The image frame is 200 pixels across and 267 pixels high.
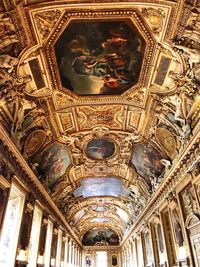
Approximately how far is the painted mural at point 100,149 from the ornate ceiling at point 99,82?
7 cm

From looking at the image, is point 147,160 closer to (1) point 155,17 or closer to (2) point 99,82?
(2) point 99,82

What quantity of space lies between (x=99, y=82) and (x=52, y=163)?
7033mm

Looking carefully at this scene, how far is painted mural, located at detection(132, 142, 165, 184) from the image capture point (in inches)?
583

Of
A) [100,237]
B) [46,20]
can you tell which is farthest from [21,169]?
[100,237]

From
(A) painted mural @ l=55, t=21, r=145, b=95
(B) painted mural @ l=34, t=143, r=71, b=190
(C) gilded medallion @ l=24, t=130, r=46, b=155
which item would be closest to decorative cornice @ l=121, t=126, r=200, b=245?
(A) painted mural @ l=55, t=21, r=145, b=95

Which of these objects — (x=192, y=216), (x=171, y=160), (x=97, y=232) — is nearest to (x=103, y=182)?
(x=171, y=160)

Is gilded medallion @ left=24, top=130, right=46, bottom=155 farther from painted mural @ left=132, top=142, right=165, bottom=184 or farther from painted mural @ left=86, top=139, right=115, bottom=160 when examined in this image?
painted mural @ left=132, top=142, right=165, bottom=184

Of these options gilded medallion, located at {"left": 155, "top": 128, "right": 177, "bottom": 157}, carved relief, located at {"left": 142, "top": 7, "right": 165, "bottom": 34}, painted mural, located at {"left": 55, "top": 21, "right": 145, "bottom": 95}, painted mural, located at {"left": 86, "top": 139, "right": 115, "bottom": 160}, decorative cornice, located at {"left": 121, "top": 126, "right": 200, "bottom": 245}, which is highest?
painted mural, located at {"left": 86, "top": 139, "right": 115, "bottom": 160}

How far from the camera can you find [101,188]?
23.8 meters

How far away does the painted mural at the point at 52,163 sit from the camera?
48.3ft

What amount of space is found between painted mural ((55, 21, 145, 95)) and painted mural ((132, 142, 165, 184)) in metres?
4.86

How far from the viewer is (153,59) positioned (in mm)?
9633

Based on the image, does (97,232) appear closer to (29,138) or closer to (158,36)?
(29,138)

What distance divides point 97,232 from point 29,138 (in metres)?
34.6
